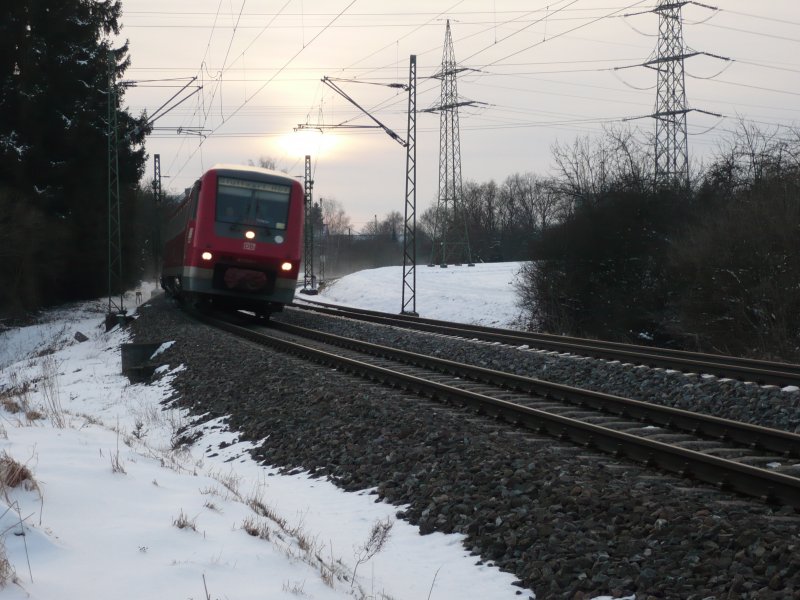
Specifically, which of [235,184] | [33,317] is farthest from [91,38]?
[235,184]

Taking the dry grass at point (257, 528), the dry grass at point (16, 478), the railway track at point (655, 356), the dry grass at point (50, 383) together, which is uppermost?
the dry grass at point (16, 478)

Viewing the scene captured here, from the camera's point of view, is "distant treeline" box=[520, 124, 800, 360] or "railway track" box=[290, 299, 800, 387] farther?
"distant treeline" box=[520, 124, 800, 360]

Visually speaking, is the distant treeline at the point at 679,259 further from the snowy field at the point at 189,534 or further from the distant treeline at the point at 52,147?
the distant treeline at the point at 52,147

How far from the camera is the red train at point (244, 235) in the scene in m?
21.1

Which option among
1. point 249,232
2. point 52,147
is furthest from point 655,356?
point 52,147

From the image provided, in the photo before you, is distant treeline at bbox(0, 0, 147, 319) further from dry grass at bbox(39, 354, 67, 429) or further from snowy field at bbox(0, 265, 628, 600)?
snowy field at bbox(0, 265, 628, 600)

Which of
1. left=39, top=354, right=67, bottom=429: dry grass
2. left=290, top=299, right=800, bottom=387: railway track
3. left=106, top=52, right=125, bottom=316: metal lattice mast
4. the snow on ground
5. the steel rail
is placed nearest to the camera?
the steel rail

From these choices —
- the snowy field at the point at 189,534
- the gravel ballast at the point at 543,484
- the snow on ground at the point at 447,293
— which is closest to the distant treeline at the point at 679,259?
the snow on ground at the point at 447,293

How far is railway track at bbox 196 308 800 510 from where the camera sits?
6.38 m

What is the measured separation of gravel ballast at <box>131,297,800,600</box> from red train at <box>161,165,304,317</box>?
26.0ft

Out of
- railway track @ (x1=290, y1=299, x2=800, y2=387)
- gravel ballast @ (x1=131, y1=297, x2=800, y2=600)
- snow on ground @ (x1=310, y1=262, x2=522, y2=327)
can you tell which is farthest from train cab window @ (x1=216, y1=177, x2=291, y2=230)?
snow on ground @ (x1=310, y1=262, x2=522, y2=327)

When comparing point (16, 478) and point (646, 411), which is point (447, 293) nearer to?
point (646, 411)

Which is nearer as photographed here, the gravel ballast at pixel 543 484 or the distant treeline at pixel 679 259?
the gravel ballast at pixel 543 484

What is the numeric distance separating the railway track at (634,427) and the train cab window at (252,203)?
28.0 feet
